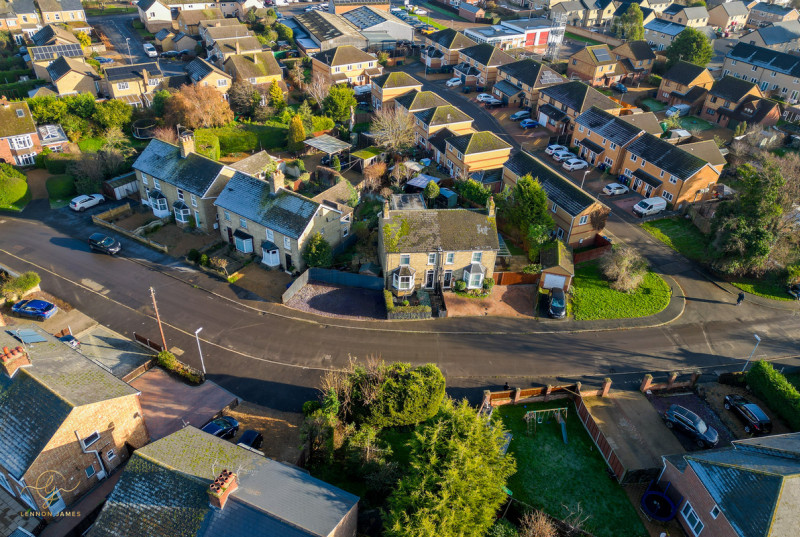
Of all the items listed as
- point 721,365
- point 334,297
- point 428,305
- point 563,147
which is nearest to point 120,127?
point 334,297

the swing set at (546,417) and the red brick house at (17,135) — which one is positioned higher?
the red brick house at (17,135)

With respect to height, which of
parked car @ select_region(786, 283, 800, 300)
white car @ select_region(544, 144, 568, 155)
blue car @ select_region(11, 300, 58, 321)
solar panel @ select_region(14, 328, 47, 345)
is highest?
solar panel @ select_region(14, 328, 47, 345)

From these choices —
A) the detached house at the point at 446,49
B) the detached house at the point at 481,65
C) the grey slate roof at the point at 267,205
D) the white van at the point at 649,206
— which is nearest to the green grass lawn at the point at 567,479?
the grey slate roof at the point at 267,205

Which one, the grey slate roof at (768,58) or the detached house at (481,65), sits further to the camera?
the detached house at (481,65)

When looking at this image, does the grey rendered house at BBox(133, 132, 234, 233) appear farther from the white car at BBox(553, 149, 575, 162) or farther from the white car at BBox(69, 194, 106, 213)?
the white car at BBox(553, 149, 575, 162)

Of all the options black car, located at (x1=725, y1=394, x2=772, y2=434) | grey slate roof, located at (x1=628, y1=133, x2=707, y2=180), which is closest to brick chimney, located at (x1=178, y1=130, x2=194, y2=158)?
grey slate roof, located at (x1=628, y1=133, x2=707, y2=180)

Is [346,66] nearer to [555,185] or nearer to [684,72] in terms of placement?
[555,185]

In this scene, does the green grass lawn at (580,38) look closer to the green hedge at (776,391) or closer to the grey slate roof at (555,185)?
the grey slate roof at (555,185)
